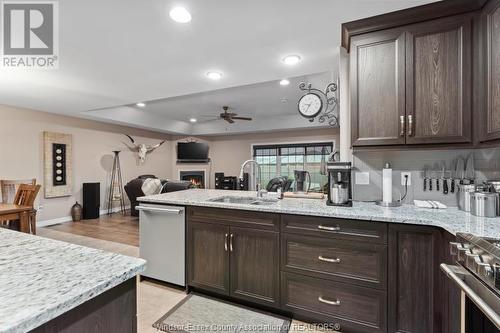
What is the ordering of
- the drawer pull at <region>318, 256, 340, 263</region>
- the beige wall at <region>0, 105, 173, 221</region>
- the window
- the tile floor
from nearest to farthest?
the drawer pull at <region>318, 256, 340, 263</region> → the tile floor → the beige wall at <region>0, 105, 173, 221</region> → the window

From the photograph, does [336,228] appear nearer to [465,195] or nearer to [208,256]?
[465,195]

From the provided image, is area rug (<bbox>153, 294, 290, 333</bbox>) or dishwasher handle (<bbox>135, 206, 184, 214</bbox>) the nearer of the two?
area rug (<bbox>153, 294, 290, 333</bbox>)

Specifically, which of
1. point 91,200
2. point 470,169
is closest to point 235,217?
point 470,169

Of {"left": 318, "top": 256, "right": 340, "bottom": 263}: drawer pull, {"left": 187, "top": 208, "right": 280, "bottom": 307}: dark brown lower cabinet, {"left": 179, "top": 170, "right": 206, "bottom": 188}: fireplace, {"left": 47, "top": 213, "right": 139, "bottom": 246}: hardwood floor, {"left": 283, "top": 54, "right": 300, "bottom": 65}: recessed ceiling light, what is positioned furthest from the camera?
{"left": 179, "top": 170, "right": 206, "bottom": 188}: fireplace

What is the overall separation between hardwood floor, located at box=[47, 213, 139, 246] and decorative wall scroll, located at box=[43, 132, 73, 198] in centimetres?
74

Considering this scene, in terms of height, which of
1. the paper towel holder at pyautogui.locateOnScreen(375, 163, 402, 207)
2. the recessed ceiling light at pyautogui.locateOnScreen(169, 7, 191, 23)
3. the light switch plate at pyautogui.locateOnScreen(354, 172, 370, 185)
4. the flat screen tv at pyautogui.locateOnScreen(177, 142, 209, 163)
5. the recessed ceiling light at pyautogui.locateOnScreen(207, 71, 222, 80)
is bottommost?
the paper towel holder at pyautogui.locateOnScreen(375, 163, 402, 207)

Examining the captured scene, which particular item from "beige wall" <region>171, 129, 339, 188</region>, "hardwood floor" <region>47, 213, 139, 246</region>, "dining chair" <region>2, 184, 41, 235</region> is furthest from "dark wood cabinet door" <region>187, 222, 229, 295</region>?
"beige wall" <region>171, 129, 339, 188</region>

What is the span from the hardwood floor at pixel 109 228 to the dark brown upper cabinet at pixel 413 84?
3743 mm

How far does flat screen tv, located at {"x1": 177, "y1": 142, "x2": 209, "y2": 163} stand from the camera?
8.29m

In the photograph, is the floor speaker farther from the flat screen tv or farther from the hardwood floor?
the flat screen tv

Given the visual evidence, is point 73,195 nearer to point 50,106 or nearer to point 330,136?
point 50,106

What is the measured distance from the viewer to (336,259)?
5.79ft

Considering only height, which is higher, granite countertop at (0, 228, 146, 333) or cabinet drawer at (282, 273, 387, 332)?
granite countertop at (0, 228, 146, 333)

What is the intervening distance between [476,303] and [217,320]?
168 centimetres
